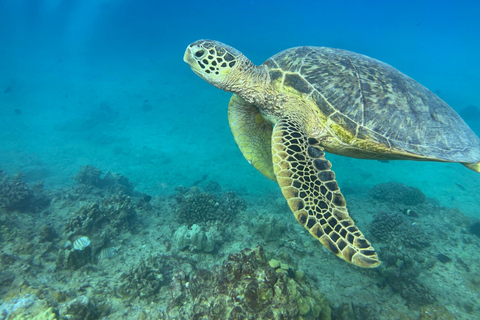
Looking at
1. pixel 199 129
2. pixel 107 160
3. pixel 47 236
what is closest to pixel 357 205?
pixel 47 236

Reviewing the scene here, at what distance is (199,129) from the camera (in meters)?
18.8

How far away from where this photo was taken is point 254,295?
235cm

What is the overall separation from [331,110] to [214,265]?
3.38 metres

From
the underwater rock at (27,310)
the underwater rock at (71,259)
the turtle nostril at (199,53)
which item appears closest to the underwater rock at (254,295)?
the underwater rock at (27,310)

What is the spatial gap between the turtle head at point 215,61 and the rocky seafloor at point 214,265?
9.06ft

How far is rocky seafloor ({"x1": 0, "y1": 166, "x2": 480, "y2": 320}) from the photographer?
8.91 feet

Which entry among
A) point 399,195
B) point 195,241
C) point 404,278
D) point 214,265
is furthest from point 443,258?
point 195,241

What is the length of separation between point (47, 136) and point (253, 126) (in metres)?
23.6

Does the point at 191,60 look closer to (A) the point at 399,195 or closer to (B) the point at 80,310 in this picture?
(B) the point at 80,310

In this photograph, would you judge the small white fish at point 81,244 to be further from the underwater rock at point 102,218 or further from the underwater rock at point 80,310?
the underwater rock at point 80,310

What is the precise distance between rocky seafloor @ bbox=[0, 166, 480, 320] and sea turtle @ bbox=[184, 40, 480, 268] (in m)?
1.47

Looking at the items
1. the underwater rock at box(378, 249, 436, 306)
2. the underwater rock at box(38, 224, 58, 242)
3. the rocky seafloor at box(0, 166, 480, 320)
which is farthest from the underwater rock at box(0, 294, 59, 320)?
the underwater rock at box(378, 249, 436, 306)

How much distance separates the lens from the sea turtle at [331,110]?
306 centimetres

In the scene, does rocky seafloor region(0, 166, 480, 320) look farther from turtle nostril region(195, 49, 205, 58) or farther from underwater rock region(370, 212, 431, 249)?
turtle nostril region(195, 49, 205, 58)
